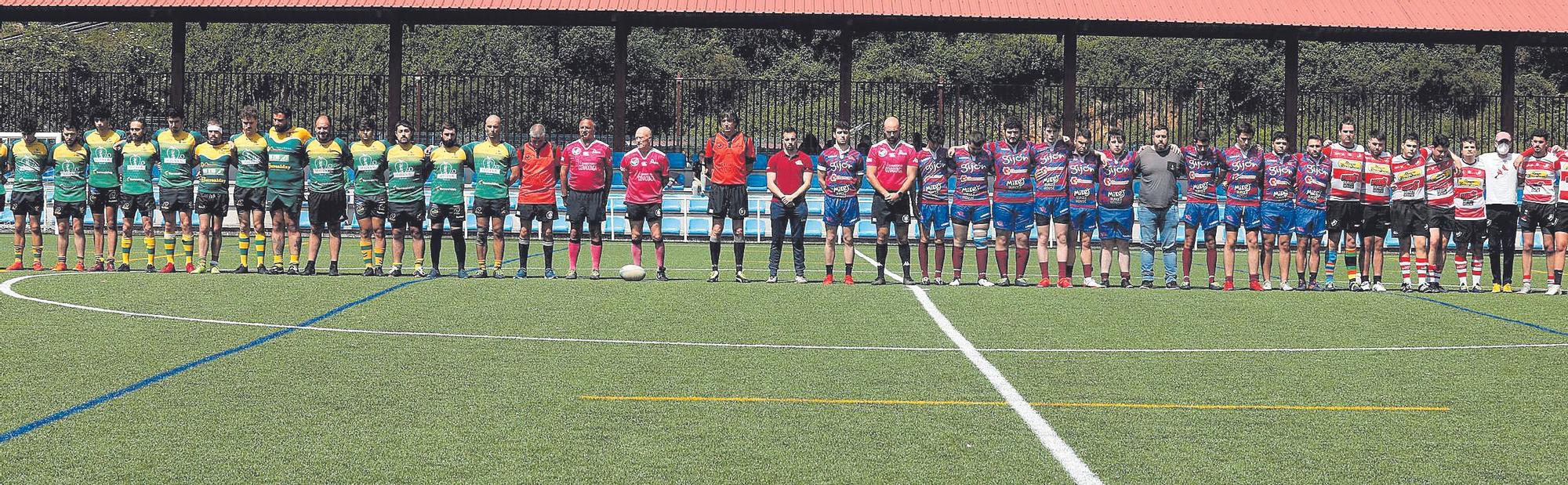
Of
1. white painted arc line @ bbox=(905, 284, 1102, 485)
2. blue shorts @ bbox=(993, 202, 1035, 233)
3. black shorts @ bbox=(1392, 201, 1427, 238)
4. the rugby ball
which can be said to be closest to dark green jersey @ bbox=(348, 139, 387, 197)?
the rugby ball

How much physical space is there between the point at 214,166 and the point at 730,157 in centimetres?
510

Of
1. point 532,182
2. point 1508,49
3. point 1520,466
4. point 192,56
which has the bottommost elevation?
point 1520,466

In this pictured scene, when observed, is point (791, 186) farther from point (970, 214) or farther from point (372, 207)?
point (372, 207)

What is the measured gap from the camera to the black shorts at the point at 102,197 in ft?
51.4

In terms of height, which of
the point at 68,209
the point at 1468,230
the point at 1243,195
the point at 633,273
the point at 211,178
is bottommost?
the point at 633,273

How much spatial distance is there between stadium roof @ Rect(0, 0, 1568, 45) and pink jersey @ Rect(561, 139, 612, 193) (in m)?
10.7

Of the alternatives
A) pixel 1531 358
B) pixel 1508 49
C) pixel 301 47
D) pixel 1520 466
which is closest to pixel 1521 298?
pixel 1531 358

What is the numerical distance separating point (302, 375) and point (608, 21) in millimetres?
19339

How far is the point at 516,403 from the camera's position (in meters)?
7.20

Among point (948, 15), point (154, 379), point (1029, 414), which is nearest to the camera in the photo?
point (1029, 414)

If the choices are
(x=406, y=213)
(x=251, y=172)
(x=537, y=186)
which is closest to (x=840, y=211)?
(x=537, y=186)

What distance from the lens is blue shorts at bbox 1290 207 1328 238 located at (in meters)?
15.2

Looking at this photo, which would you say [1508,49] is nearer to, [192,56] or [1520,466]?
[1520,466]

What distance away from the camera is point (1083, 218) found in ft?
49.2
